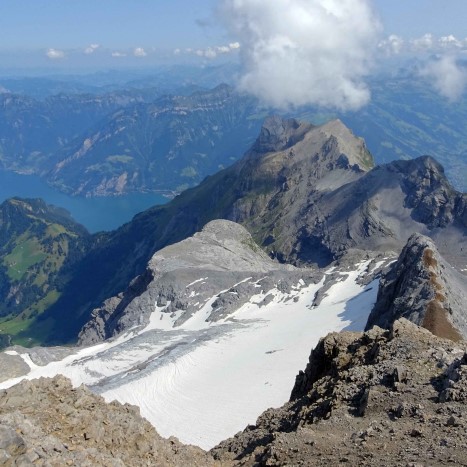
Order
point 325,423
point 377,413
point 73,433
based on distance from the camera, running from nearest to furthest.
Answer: point 73,433, point 377,413, point 325,423

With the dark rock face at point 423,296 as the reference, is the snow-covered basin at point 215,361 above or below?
below

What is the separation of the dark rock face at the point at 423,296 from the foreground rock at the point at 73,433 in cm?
3509

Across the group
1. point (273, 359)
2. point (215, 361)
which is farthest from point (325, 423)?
point (215, 361)

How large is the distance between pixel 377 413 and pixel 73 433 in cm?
1143

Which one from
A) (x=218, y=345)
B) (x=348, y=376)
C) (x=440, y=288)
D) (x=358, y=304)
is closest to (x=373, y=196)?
(x=358, y=304)

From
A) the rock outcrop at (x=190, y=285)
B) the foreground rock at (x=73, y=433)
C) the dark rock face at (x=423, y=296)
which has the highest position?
the foreground rock at (x=73, y=433)

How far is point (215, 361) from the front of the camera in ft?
257

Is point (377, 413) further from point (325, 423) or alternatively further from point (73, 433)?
point (73, 433)

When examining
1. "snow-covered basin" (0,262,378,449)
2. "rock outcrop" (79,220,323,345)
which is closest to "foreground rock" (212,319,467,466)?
"snow-covered basin" (0,262,378,449)

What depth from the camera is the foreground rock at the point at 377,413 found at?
18953mm

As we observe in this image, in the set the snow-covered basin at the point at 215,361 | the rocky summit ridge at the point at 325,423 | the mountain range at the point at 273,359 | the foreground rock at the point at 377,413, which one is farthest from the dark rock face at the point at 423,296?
the rocky summit ridge at the point at 325,423

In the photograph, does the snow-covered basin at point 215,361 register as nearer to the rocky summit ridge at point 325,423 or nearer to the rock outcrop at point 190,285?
the rock outcrop at point 190,285

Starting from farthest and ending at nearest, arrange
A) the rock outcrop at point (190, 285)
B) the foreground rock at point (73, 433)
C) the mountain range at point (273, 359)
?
the rock outcrop at point (190, 285)
the mountain range at point (273, 359)
the foreground rock at point (73, 433)

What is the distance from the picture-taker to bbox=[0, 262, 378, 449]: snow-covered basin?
60.4m
